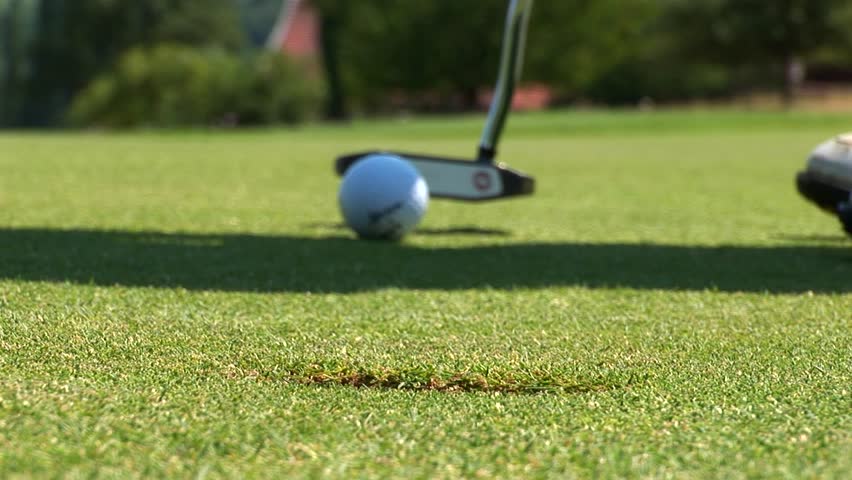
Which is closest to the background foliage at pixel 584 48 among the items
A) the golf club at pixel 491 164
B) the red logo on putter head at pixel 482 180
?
the golf club at pixel 491 164

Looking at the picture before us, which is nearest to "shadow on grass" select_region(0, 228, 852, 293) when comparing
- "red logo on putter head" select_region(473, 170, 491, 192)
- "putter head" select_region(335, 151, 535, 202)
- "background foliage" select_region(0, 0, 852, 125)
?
"putter head" select_region(335, 151, 535, 202)

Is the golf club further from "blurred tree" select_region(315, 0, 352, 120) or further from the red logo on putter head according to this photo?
"blurred tree" select_region(315, 0, 352, 120)

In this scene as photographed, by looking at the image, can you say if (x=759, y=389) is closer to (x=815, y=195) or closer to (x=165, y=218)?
(x=815, y=195)

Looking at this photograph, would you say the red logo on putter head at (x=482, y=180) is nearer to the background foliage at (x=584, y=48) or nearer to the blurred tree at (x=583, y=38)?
the background foliage at (x=584, y=48)

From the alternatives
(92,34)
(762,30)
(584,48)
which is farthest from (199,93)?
(92,34)

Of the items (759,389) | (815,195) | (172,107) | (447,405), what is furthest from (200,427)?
(172,107)
